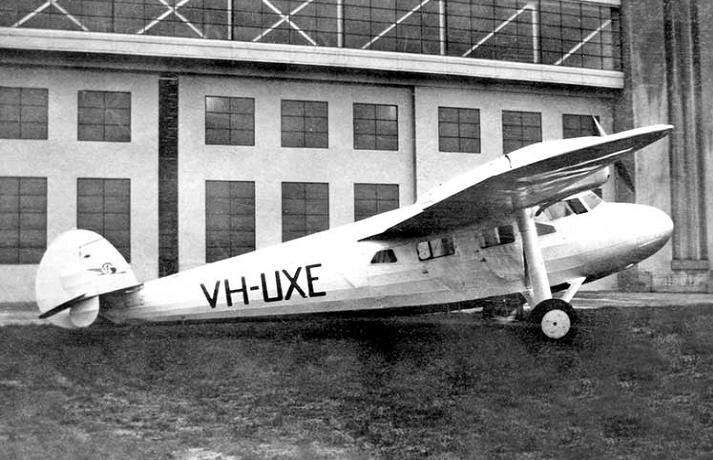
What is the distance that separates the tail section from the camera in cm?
690

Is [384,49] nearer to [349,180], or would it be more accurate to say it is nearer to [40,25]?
[349,180]

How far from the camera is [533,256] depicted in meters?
7.50

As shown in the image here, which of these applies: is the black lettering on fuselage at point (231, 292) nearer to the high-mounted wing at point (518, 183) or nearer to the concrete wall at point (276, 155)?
the high-mounted wing at point (518, 183)

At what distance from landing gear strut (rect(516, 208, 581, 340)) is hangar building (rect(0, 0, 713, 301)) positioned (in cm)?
291

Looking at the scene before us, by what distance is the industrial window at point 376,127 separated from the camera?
13.1 m

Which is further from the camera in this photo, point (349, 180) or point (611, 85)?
point (349, 180)

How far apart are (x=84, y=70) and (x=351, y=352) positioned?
19.2 ft

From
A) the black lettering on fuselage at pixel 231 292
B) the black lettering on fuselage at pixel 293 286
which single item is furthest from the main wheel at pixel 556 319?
the black lettering on fuselage at pixel 231 292

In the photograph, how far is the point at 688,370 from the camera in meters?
5.53

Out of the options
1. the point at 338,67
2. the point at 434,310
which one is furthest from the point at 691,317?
the point at 338,67

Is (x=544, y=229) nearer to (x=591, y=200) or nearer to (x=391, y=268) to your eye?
(x=591, y=200)

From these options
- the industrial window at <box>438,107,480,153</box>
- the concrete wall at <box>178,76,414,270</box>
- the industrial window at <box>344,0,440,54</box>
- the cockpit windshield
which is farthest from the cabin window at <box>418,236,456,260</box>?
the concrete wall at <box>178,76,414,270</box>

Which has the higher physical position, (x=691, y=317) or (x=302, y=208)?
(x=302, y=208)

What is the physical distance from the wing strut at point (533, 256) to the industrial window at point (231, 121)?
291 inches
